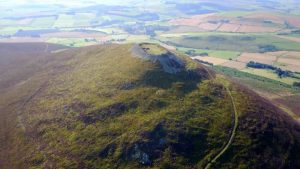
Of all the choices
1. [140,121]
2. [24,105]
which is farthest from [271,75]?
[24,105]

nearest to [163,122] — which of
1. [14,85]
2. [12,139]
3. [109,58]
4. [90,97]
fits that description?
[90,97]

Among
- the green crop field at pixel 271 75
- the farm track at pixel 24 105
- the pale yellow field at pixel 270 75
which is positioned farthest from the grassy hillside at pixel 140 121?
the pale yellow field at pixel 270 75

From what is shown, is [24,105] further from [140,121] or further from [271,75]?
[271,75]

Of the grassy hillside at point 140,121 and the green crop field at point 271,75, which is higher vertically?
the grassy hillside at point 140,121

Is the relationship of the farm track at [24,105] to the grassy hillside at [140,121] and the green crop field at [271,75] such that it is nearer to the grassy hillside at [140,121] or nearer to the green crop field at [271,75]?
the grassy hillside at [140,121]

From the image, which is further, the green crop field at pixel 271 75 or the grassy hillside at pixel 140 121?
the green crop field at pixel 271 75

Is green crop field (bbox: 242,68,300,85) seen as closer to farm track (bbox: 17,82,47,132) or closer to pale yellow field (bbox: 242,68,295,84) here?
pale yellow field (bbox: 242,68,295,84)

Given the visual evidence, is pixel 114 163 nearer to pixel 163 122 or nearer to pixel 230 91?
pixel 163 122

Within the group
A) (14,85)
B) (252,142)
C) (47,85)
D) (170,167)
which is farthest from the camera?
(14,85)
